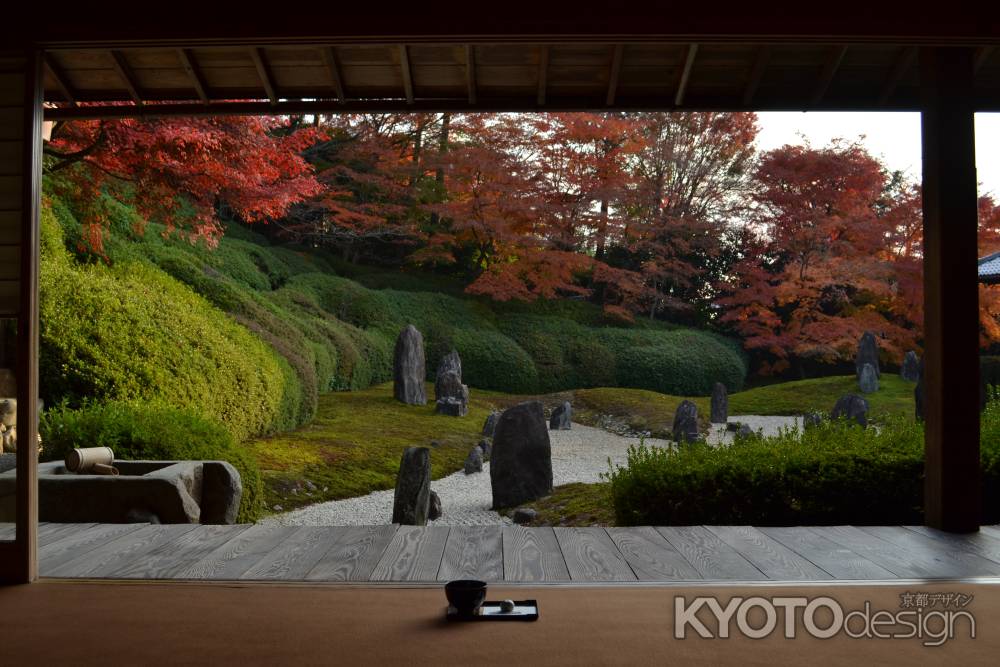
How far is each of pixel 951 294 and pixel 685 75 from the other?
1537 mm

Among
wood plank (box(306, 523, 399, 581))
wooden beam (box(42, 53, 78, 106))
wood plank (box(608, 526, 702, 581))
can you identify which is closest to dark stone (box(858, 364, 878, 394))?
wood plank (box(608, 526, 702, 581))

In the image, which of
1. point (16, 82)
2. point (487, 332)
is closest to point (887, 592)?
point (16, 82)

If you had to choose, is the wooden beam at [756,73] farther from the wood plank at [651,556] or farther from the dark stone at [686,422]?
the dark stone at [686,422]

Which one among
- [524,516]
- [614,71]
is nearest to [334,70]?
[614,71]

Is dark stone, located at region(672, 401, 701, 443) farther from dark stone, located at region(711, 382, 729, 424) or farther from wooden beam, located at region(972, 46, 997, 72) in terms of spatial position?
wooden beam, located at region(972, 46, 997, 72)

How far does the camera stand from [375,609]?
8.54 feet

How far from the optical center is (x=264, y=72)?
3750mm

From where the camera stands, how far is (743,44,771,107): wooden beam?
143 inches

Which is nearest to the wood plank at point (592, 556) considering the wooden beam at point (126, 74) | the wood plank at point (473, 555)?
the wood plank at point (473, 555)

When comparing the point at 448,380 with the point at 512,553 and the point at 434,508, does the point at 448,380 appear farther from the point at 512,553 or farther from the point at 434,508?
the point at 512,553

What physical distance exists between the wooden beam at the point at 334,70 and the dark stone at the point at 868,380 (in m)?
12.8

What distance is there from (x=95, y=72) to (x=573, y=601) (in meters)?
3.28

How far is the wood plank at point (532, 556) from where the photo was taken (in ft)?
9.86

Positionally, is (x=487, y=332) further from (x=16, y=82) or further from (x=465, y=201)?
(x=16, y=82)
